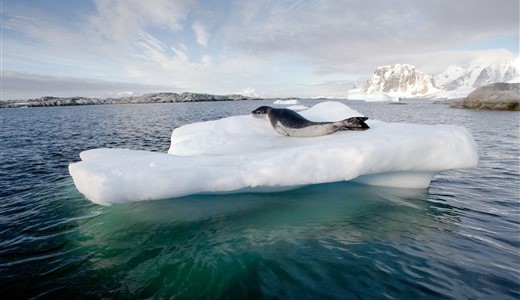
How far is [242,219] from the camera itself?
5.04m

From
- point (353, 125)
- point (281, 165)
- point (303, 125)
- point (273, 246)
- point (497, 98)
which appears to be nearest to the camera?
point (273, 246)

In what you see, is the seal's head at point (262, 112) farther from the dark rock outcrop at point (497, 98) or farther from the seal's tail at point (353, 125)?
the dark rock outcrop at point (497, 98)

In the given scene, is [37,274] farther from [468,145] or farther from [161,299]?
[468,145]

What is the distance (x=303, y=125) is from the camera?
297 inches

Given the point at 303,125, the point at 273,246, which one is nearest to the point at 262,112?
the point at 303,125

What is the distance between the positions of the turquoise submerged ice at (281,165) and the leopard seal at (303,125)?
37 cm

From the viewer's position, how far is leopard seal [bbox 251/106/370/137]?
7199mm

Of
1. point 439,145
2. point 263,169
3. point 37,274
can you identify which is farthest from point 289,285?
point 439,145

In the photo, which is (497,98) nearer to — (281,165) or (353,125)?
(353,125)

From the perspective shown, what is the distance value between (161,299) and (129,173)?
89.8 inches

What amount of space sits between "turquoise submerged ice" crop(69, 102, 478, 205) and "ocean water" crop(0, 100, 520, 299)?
564 mm

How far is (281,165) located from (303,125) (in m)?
2.67

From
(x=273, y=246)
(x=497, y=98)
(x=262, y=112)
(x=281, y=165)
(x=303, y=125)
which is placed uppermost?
(x=497, y=98)

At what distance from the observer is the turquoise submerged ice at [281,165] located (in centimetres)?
478
